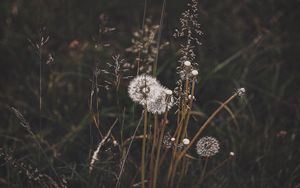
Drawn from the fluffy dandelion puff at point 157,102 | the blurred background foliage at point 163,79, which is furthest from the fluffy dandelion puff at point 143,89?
the blurred background foliage at point 163,79

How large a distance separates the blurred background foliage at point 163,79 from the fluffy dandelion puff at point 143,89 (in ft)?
0.69

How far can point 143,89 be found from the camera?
53.2 inches

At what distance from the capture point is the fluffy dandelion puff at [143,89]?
1323mm

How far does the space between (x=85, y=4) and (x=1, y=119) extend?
3.16ft

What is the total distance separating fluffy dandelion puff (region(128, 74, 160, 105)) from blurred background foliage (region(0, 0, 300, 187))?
0.69ft

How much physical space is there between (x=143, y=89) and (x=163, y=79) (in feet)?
3.27

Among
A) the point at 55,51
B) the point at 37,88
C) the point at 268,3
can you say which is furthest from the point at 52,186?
the point at 268,3

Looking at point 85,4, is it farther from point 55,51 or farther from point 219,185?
point 219,185

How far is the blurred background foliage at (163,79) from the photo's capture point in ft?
6.12

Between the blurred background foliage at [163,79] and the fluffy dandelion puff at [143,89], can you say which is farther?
the blurred background foliage at [163,79]

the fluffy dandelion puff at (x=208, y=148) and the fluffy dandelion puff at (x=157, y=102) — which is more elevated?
the fluffy dandelion puff at (x=157, y=102)

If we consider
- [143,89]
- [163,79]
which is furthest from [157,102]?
[163,79]

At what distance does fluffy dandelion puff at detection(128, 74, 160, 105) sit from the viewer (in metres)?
1.32

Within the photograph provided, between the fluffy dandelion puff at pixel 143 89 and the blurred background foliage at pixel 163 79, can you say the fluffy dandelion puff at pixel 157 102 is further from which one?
the blurred background foliage at pixel 163 79
